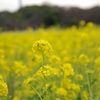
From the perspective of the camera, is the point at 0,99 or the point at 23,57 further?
the point at 23,57

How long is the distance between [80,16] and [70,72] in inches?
612

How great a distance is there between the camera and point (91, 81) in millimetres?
2365

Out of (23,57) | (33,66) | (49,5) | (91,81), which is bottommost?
(49,5)

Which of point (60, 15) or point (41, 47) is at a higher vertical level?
point (41, 47)

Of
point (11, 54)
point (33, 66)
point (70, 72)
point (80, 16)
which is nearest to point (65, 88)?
point (70, 72)

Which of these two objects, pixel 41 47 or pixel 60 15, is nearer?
pixel 41 47

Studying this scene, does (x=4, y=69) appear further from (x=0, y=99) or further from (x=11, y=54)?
(x=11, y=54)

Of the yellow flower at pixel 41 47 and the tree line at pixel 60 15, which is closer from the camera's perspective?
the yellow flower at pixel 41 47

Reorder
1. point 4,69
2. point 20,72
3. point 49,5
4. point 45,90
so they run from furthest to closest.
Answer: point 49,5 → point 4,69 → point 20,72 → point 45,90

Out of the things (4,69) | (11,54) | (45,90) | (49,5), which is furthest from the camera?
(49,5)

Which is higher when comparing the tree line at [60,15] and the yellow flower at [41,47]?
the yellow flower at [41,47]

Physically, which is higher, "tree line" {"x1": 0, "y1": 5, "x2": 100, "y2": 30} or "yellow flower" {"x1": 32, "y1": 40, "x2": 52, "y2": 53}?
"yellow flower" {"x1": 32, "y1": 40, "x2": 52, "y2": 53}

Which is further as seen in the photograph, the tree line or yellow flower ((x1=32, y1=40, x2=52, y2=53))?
the tree line

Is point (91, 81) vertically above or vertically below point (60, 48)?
above
